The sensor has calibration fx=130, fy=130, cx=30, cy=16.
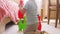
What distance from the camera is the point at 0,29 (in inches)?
79.7

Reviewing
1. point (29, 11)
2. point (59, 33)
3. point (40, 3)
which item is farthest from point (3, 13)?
point (40, 3)

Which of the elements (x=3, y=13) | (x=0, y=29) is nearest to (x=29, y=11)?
(x=3, y=13)

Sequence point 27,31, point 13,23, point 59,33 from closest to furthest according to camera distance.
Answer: point 27,31
point 59,33
point 13,23

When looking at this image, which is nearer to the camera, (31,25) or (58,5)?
(31,25)

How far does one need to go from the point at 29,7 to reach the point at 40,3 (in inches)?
112

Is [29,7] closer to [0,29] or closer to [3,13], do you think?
[3,13]

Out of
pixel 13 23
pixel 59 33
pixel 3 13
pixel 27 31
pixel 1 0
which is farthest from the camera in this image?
pixel 13 23

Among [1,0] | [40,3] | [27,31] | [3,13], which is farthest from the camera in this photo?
[40,3]

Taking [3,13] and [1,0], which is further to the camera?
[1,0]

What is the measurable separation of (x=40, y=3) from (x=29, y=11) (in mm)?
2840

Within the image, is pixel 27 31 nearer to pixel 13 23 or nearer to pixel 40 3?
pixel 13 23

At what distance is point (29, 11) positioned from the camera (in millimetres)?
1779

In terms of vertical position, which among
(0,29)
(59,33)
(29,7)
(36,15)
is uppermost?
(29,7)

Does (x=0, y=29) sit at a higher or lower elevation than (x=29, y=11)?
lower
